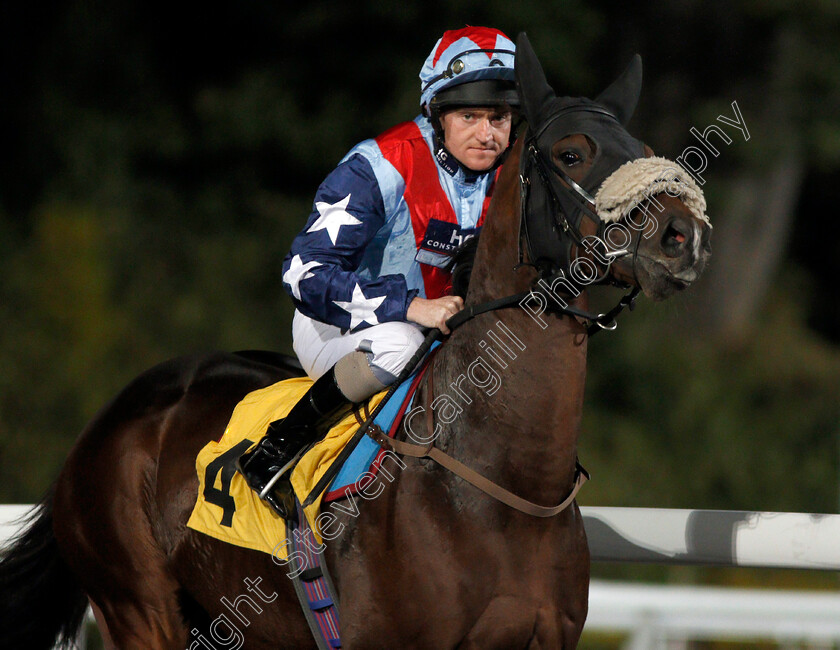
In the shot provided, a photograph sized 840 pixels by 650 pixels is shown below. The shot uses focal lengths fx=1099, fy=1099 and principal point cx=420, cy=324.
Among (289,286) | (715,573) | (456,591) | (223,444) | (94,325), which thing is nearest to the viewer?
(456,591)

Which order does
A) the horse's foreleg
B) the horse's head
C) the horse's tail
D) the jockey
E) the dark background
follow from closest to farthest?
the horse's head → the jockey → the horse's foreleg → the horse's tail → the dark background

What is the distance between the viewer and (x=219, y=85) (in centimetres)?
1420

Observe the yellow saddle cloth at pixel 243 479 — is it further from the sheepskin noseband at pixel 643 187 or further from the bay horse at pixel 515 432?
the sheepskin noseband at pixel 643 187

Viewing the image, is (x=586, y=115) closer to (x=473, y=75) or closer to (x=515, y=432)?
(x=473, y=75)

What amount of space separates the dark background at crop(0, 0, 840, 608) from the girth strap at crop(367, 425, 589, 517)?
756 centimetres

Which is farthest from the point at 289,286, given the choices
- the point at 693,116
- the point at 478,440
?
the point at 693,116

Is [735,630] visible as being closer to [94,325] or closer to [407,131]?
[407,131]

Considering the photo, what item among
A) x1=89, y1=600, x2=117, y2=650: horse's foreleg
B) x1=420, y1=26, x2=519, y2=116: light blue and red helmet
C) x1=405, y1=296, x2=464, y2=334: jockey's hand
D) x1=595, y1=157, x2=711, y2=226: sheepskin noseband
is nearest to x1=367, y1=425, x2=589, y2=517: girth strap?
x1=405, y1=296, x2=464, y2=334: jockey's hand

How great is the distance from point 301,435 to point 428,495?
462 millimetres

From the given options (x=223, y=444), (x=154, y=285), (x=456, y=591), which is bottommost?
(x=456, y=591)

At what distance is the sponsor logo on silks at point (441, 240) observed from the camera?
3.03 m

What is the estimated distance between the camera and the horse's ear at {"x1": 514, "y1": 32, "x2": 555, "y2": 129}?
8.55 feet

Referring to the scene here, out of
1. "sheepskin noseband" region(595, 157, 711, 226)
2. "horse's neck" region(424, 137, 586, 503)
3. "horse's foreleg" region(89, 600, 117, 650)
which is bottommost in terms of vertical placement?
"horse's foreleg" region(89, 600, 117, 650)

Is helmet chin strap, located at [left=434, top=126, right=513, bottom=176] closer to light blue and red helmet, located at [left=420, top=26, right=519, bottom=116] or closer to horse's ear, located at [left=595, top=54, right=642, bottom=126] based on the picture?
light blue and red helmet, located at [left=420, top=26, right=519, bottom=116]
